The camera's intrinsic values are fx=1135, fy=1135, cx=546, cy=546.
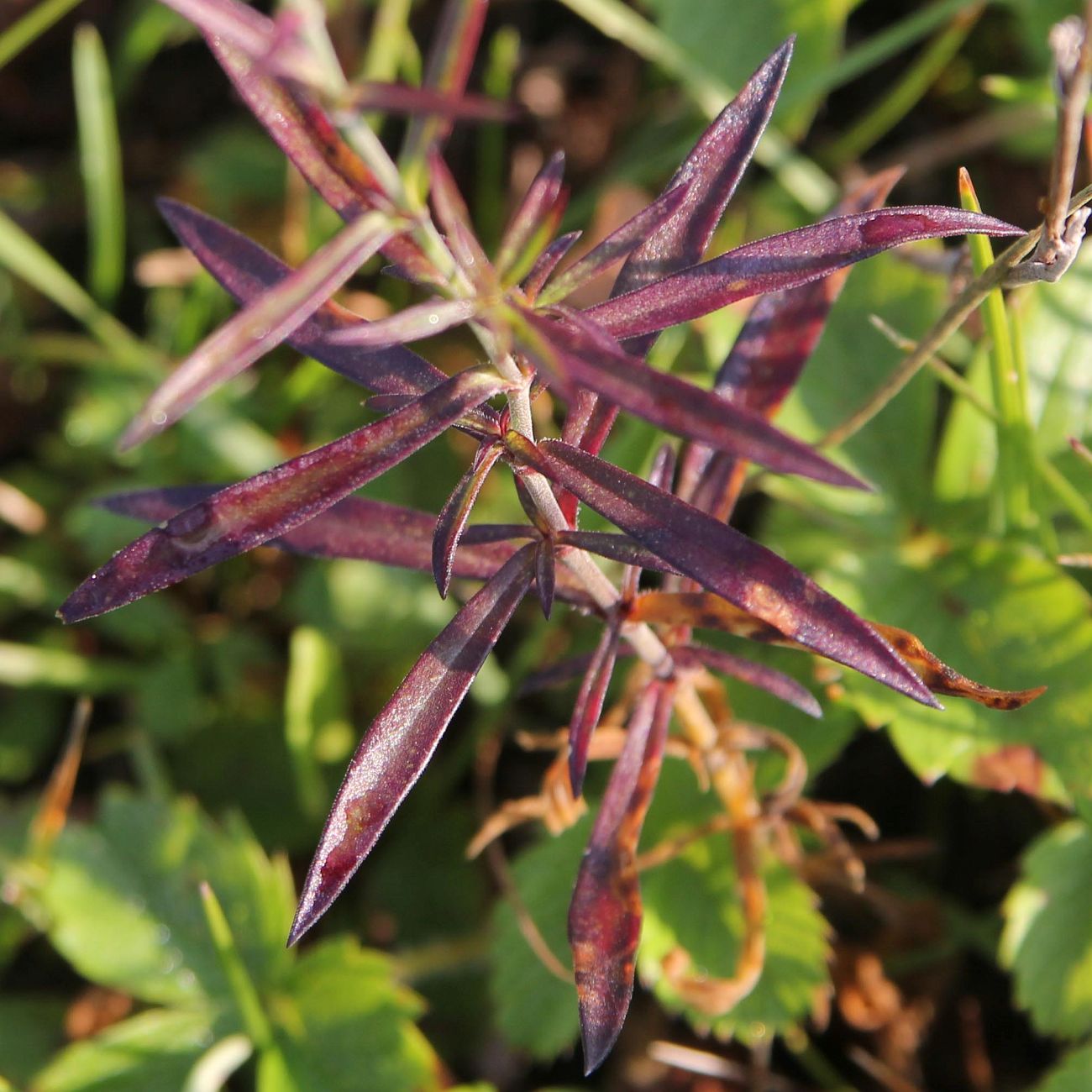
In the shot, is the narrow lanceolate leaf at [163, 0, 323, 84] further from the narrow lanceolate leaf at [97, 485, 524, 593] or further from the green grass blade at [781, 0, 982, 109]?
the green grass blade at [781, 0, 982, 109]

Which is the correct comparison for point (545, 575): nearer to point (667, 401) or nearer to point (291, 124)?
point (667, 401)

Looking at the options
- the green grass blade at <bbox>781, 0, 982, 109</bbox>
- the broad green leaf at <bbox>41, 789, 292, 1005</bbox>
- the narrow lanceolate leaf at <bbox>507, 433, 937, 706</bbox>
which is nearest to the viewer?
the narrow lanceolate leaf at <bbox>507, 433, 937, 706</bbox>

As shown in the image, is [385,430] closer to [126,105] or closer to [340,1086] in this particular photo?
[340,1086]

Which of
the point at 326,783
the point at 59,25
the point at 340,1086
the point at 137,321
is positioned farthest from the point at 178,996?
the point at 59,25

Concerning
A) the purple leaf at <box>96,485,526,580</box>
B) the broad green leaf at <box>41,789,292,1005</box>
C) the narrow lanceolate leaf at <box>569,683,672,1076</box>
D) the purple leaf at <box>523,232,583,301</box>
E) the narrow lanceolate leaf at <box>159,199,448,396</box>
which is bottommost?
the broad green leaf at <box>41,789,292,1005</box>

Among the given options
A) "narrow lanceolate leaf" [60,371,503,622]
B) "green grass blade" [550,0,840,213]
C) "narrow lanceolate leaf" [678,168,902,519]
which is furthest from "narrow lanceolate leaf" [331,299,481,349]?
"green grass blade" [550,0,840,213]

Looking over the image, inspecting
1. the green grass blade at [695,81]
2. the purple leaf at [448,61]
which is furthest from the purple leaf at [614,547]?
the green grass blade at [695,81]

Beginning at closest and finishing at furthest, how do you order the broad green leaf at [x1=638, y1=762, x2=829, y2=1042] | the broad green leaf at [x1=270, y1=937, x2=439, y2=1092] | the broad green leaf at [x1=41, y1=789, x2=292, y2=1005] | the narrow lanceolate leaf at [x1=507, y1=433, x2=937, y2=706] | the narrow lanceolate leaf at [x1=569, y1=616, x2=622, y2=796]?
the narrow lanceolate leaf at [x1=507, y1=433, x2=937, y2=706], the narrow lanceolate leaf at [x1=569, y1=616, x2=622, y2=796], the broad green leaf at [x1=638, y1=762, x2=829, y2=1042], the broad green leaf at [x1=270, y1=937, x2=439, y2=1092], the broad green leaf at [x1=41, y1=789, x2=292, y2=1005]
